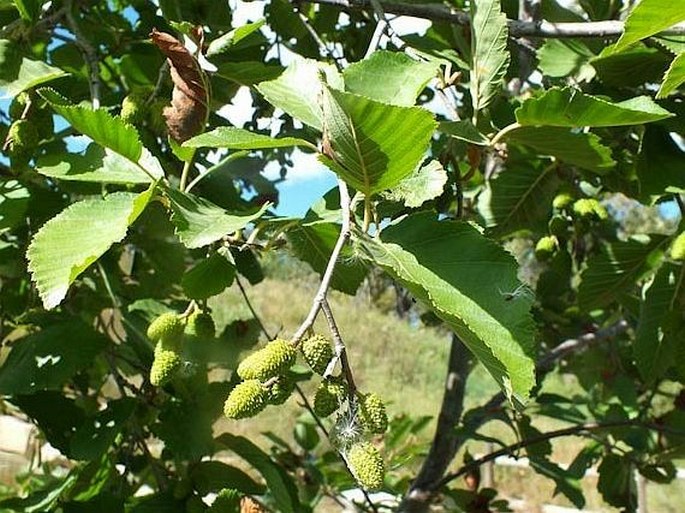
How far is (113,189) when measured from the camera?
1.60m

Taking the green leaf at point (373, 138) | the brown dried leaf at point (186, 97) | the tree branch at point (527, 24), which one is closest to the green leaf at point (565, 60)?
the tree branch at point (527, 24)

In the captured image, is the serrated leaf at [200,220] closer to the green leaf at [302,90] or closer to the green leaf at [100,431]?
the green leaf at [302,90]

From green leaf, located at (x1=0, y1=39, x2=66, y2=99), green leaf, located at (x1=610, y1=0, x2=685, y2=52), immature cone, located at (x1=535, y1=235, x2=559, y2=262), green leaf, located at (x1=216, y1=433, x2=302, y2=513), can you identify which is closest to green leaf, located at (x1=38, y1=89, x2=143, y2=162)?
green leaf, located at (x1=0, y1=39, x2=66, y2=99)

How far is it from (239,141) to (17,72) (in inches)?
23.9

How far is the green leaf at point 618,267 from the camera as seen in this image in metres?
1.85

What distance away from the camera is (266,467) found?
176 centimetres

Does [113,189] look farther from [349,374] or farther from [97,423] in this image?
[349,374]

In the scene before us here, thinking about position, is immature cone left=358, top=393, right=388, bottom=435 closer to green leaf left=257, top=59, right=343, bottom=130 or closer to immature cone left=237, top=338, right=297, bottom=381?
immature cone left=237, top=338, right=297, bottom=381

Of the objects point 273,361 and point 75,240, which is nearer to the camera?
point 273,361

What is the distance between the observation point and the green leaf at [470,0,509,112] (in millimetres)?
1200

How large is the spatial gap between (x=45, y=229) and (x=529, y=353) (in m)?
0.59

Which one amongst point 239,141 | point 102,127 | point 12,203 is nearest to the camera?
point 239,141

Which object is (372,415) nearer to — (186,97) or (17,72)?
(186,97)

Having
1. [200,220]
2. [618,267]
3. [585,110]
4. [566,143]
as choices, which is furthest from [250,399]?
[618,267]
